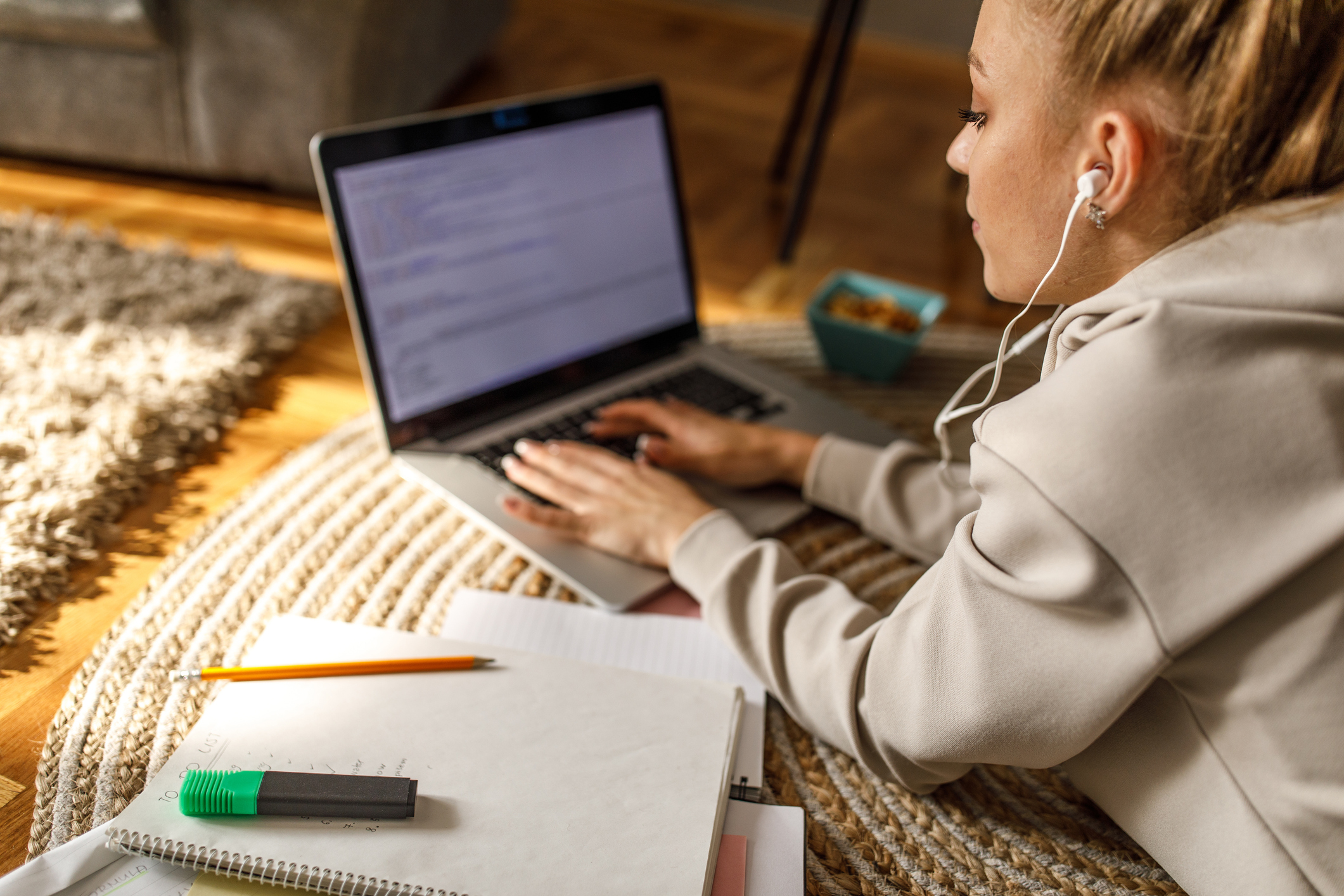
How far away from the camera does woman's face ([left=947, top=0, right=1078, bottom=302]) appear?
474mm

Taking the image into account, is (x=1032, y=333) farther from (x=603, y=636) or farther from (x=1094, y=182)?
(x=603, y=636)

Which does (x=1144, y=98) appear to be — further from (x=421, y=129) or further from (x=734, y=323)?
(x=734, y=323)

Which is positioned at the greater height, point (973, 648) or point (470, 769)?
point (973, 648)

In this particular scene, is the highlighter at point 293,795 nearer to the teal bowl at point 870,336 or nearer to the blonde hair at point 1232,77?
the blonde hair at point 1232,77

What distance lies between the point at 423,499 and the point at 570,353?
7.3 inches

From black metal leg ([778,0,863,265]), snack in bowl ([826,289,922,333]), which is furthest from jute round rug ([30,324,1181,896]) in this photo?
black metal leg ([778,0,863,265])

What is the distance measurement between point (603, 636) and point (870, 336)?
0.50 metres

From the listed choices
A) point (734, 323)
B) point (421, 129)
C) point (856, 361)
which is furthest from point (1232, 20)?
point (734, 323)

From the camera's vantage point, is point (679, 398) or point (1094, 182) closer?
point (1094, 182)

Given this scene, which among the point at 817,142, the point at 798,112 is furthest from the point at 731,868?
the point at 798,112

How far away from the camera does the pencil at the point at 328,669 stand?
0.58 m

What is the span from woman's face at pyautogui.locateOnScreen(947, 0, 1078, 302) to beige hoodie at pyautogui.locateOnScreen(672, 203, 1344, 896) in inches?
1.5

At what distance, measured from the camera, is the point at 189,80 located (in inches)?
54.2

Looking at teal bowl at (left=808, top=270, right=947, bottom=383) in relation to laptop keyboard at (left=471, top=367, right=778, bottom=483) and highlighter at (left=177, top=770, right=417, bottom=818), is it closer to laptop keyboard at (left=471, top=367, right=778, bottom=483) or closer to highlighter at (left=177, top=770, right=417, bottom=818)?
laptop keyboard at (left=471, top=367, right=778, bottom=483)
